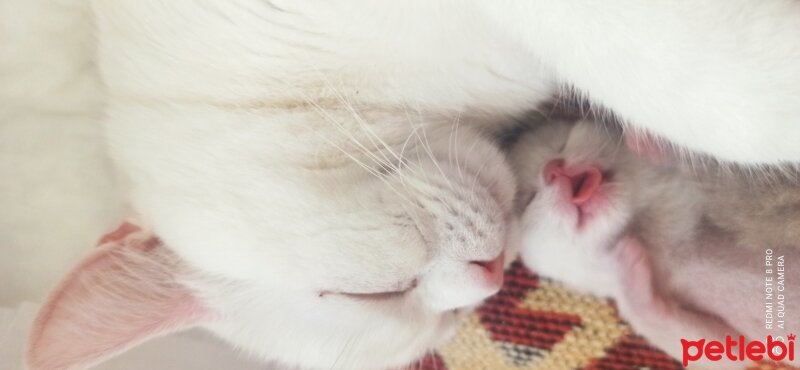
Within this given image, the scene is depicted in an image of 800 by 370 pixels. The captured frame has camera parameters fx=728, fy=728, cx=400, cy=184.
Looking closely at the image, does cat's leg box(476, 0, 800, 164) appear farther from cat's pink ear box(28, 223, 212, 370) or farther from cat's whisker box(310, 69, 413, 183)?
cat's pink ear box(28, 223, 212, 370)

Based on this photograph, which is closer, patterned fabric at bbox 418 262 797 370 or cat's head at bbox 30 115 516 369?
cat's head at bbox 30 115 516 369

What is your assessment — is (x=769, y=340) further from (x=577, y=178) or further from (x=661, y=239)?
(x=577, y=178)

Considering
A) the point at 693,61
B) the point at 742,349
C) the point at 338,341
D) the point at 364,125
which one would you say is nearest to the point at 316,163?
the point at 364,125

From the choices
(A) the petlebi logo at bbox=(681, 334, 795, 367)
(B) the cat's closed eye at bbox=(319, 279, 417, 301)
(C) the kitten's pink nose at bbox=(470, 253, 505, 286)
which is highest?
(A) the petlebi logo at bbox=(681, 334, 795, 367)

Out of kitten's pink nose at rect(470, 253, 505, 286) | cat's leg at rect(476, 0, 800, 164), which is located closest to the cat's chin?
kitten's pink nose at rect(470, 253, 505, 286)

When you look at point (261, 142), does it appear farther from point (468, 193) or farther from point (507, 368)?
point (507, 368)

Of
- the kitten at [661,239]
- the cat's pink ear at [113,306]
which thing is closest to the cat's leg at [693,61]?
the kitten at [661,239]

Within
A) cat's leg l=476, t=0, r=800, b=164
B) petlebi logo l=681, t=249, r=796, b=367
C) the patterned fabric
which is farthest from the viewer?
the patterned fabric
